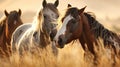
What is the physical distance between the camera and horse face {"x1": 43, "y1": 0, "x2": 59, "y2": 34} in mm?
10141

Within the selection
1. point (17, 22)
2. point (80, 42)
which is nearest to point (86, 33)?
point (80, 42)

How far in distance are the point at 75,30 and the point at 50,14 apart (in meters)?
1.80

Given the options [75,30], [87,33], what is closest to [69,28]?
[75,30]

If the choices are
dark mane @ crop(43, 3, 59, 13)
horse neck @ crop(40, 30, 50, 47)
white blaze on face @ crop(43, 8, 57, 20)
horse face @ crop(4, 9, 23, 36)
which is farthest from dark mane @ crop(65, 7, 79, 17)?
horse face @ crop(4, 9, 23, 36)

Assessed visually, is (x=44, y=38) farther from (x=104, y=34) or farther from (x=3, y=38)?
(x=3, y=38)

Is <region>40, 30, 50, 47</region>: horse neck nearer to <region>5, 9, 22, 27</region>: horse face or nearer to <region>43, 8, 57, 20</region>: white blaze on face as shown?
<region>43, 8, 57, 20</region>: white blaze on face

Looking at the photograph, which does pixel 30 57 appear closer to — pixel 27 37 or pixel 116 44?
pixel 116 44

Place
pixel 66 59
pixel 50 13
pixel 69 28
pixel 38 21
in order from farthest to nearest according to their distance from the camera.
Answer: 1. pixel 50 13
2. pixel 38 21
3. pixel 69 28
4. pixel 66 59

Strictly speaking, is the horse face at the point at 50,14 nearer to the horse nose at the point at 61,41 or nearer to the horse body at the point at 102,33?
the horse body at the point at 102,33

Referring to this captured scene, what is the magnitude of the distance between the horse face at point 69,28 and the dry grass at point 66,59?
8.1 inches

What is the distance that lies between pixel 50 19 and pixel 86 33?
1.50 metres

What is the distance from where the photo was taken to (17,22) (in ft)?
45.8

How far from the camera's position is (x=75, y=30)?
28.6 ft

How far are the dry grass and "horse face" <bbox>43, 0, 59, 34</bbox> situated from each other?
4.27ft
